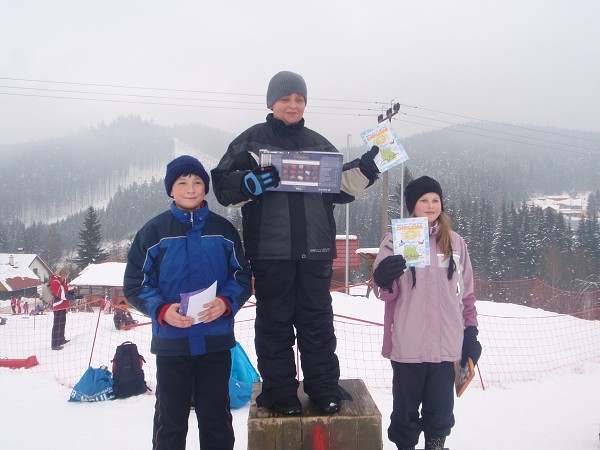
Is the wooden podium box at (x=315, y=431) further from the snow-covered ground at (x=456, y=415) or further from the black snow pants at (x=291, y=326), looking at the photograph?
the snow-covered ground at (x=456, y=415)

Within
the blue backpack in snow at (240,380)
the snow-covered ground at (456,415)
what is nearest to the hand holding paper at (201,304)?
the snow-covered ground at (456,415)

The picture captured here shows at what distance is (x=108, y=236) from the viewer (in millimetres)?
106625

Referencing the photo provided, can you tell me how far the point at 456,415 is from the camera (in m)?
4.55

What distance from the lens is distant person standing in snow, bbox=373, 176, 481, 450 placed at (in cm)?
273

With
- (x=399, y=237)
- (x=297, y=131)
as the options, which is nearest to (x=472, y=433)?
(x=399, y=237)

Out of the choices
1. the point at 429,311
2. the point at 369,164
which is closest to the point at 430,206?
the point at 369,164

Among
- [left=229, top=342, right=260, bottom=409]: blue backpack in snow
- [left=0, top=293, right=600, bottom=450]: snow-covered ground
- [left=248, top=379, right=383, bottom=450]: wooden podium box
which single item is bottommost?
[left=0, top=293, right=600, bottom=450]: snow-covered ground

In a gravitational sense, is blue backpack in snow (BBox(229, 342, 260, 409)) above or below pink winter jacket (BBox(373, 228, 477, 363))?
below

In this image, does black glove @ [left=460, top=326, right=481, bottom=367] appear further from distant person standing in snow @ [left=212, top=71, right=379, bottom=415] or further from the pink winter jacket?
distant person standing in snow @ [left=212, top=71, right=379, bottom=415]

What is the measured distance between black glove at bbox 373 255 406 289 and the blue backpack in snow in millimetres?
2597

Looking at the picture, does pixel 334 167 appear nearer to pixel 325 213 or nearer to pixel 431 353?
pixel 325 213

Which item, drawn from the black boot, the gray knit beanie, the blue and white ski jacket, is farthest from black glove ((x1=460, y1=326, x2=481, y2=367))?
the gray knit beanie

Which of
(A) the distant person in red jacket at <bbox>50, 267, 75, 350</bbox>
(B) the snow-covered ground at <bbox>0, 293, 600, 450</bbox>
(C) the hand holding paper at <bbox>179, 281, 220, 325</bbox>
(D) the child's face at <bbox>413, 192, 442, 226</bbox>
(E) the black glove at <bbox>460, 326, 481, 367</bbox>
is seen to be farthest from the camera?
(A) the distant person in red jacket at <bbox>50, 267, 75, 350</bbox>

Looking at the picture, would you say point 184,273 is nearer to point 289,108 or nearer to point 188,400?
point 188,400
